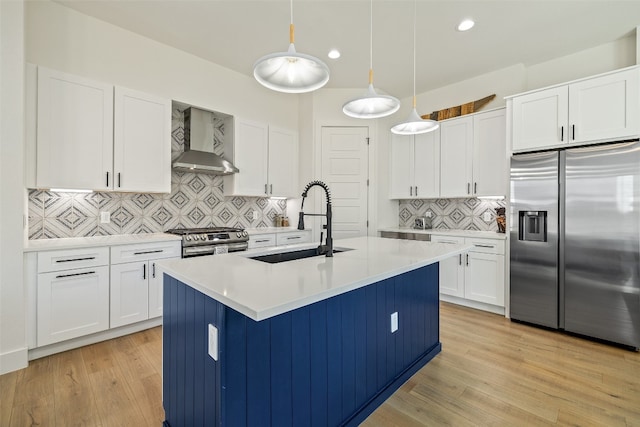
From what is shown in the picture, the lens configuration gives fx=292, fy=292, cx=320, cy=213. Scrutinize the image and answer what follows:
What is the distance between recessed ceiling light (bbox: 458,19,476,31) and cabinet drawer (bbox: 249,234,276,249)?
3140 millimetres

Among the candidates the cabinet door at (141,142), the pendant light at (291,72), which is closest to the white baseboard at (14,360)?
the cabinet door at (141,142)

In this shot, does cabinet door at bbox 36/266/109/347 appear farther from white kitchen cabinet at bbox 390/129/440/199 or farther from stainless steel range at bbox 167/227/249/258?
white kitchen cabinet at bbox 390/129/440/199

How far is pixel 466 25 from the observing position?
2.88 metres

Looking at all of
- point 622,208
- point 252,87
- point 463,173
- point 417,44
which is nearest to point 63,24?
point 252,87

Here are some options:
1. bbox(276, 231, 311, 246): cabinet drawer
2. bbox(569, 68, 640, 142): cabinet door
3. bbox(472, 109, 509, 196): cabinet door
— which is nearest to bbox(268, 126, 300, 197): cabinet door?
bbox(276, 231, 311, 246): cabinet drawer

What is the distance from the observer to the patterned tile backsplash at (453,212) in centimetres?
399

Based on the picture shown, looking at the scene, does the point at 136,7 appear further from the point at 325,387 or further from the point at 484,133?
the point at 484,133

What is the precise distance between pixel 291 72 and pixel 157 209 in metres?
2.65

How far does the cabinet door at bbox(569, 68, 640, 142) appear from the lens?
2621 mm

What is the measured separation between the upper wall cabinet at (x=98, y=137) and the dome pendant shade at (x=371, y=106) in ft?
7.37

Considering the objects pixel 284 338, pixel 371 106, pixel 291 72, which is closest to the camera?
pixel 284 338

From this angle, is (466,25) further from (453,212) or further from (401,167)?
(453,212)

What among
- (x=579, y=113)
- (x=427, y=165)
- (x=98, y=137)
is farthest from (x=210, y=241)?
(x=579, y=113)

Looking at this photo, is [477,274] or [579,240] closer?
[579,240]
